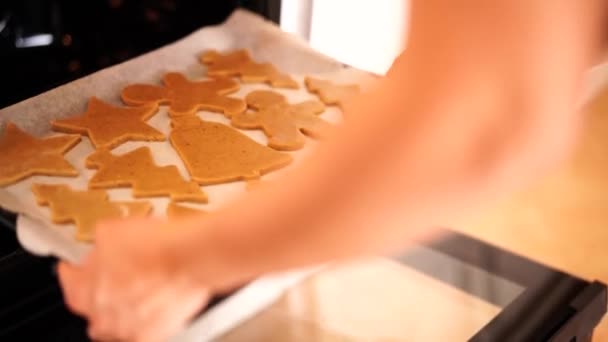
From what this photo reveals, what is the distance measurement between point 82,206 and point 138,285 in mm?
375

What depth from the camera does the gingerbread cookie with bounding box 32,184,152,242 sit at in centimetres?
77

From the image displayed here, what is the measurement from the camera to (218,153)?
3.00 feet

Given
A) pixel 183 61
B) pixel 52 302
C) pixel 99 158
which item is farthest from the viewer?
pixel 183 61

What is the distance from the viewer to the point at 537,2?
1.10 feet

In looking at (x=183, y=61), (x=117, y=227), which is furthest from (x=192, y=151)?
(x=117, y=227)

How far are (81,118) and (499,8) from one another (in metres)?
0.71

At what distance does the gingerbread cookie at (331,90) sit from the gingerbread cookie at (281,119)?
18mm

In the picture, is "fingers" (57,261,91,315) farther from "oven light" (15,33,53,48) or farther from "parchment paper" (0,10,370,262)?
"oven light" (15,33,53,48)

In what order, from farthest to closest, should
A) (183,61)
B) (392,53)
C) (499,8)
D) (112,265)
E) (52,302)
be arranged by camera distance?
(392,53), (183,61), (52,302), (112,265), (499,8)

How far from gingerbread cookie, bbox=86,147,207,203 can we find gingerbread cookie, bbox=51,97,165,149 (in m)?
Answer: 0.03

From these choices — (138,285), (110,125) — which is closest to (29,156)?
(110,125)

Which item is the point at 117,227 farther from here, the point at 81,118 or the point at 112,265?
the point at 81,118

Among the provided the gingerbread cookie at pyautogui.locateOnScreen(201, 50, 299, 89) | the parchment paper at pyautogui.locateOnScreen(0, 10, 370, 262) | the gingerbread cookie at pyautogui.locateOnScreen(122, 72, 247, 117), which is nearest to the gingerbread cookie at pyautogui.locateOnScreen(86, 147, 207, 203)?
the parchment paper at pyautogui.locateOnScreen(0, 10, 370, 262)

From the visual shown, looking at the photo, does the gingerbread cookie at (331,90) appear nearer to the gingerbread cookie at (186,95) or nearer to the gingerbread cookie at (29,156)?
the gingerbread cookie at (186,95)
